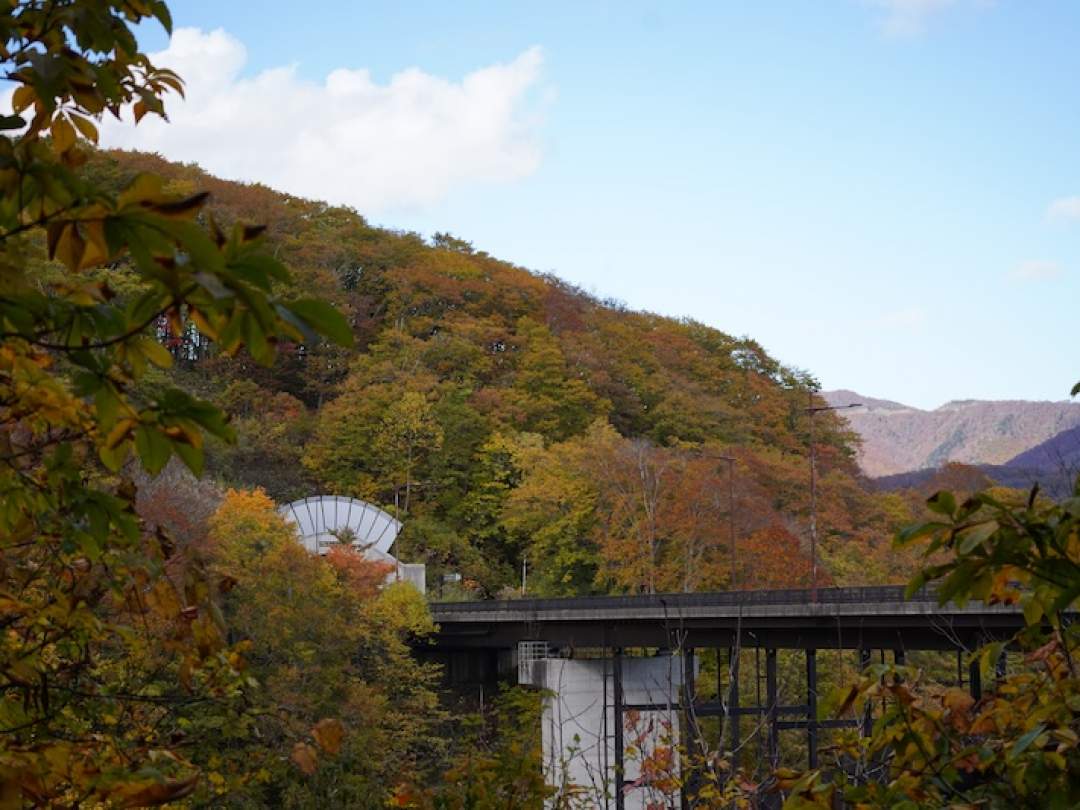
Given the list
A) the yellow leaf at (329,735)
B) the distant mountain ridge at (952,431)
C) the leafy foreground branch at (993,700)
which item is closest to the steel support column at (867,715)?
the leafy foreground branch at (993,700)

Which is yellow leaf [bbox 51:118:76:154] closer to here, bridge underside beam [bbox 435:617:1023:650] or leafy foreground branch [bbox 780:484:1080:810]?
→ leafy foreground branch [bbox 780:484:1080:810]

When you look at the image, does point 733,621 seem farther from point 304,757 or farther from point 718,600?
point 304,757

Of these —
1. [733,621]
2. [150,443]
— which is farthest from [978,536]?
[733,621]

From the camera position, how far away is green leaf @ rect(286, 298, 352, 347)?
1.54m

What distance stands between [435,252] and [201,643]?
60.6 meters

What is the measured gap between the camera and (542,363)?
52031mm

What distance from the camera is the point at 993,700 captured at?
10.5ft

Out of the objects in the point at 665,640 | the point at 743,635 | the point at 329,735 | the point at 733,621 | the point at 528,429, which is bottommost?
the point at 665,640

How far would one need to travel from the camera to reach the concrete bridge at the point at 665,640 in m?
21.8

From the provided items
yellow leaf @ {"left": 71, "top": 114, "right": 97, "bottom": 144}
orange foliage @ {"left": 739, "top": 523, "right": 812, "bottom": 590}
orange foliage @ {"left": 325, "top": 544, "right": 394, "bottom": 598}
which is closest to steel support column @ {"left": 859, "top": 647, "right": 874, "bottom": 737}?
yellow leaf @ {"left": 71, "top": 114, "right": 97, "bottom": 144}

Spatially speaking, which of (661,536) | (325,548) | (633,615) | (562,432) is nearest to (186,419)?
(633,615)

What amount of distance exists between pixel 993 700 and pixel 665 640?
26899 mm

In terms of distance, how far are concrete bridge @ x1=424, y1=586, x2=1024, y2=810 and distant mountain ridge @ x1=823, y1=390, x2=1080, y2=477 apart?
54.5m

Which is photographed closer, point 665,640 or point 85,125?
point 85,125
